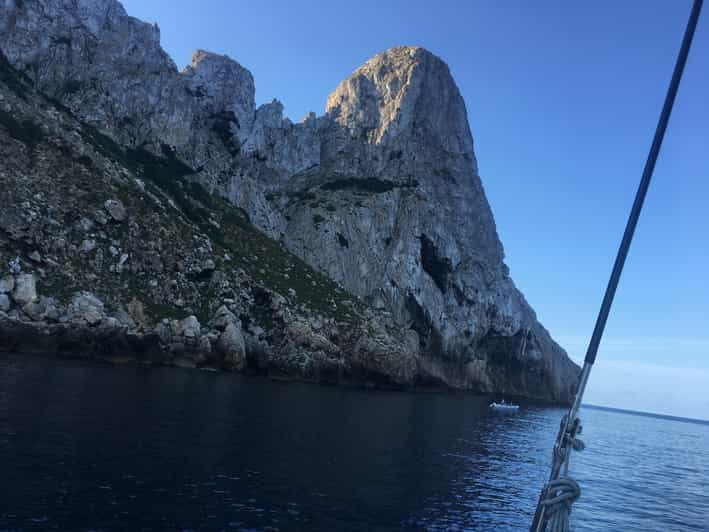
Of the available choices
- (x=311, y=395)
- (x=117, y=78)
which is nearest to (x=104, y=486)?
(x=311, y=395)

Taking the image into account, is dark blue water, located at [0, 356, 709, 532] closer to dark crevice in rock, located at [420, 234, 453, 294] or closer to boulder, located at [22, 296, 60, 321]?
boulder, located at [22, 296, 60, 321]

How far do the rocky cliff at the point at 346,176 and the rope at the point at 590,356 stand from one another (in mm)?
65062

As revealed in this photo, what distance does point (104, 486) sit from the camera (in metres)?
18.5

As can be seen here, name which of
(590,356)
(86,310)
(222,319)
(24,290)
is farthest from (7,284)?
(590,356)

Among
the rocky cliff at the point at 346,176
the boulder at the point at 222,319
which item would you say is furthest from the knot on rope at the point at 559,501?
the boulder at the point at 222,319

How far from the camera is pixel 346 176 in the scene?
146125 millimetres

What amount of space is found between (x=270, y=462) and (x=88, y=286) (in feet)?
154

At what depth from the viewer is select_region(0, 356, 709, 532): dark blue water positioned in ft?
58.6

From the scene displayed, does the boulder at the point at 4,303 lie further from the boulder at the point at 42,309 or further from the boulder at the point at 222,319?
the boulder at the point at 222,319

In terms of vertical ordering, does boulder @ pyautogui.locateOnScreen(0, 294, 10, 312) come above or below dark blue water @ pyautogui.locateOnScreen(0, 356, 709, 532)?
above

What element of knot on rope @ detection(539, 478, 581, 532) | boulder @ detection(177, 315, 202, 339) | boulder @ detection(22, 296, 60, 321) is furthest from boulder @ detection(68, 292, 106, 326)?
knot on rope @ detection(539, 478, 581, 532)

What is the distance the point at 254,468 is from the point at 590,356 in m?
20.5

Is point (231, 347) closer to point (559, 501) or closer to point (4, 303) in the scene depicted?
point (4, 303)

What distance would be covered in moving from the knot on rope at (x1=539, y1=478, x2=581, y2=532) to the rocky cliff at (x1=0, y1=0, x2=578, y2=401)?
65084mm
